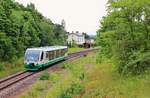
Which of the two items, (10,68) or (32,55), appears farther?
(10,68)

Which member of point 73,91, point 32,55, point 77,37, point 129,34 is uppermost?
point 77,37

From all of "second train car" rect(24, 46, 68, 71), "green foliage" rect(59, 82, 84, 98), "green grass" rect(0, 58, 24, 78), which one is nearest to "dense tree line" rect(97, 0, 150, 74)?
"green foliage" rect(59, 82, 84, 98)

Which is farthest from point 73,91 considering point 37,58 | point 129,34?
point 37,58

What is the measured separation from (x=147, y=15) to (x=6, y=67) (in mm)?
20241

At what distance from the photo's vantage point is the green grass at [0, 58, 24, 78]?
37.3 metres

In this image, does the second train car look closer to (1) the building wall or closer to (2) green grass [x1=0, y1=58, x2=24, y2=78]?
(2) green grass [x1=0, y1=58, x2=24, y2=78]

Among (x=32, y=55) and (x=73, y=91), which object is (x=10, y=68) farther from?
(x=73, y=91)

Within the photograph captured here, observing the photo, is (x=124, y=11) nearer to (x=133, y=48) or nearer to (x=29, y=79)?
(x=133, y=48)

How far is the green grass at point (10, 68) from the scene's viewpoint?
37.3 meters

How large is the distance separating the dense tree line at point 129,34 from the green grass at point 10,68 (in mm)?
13630

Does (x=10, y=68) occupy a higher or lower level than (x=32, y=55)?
lower

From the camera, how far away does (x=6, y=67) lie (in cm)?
4050

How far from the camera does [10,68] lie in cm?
4112

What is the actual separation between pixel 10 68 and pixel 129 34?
63.0 feet
